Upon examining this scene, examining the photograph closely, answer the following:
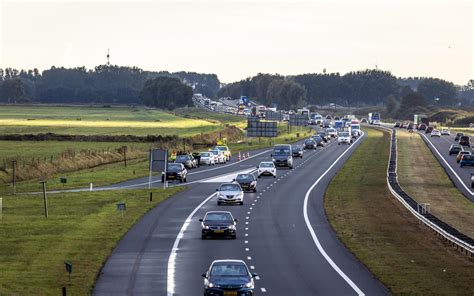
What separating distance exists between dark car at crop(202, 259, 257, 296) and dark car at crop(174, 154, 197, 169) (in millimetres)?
70804

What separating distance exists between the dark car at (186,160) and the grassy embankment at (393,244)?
2200cm

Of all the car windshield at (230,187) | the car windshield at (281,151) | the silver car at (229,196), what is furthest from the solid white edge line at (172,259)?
the car windshield at (281,151)

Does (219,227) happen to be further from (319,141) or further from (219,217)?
(319,141)

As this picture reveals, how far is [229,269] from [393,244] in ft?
56.8

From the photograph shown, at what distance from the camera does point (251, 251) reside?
148 ft

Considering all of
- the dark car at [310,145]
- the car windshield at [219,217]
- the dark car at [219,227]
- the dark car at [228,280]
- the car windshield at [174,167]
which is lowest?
the dark car at [310,145]

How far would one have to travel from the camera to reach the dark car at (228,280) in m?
31.5

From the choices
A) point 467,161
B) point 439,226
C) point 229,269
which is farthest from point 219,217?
point 467,161

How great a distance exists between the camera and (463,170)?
353 ft

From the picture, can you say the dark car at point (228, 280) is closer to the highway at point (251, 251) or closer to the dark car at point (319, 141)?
the highway at point (251, 251)

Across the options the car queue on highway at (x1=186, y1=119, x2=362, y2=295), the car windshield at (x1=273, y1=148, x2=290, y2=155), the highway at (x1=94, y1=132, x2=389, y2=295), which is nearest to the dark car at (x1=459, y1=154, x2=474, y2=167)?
the car windshield at (x1=273, y1=148, x2=290, y2=155)

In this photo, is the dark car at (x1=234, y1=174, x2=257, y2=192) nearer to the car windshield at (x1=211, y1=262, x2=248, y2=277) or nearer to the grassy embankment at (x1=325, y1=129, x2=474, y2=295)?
the grassy embankment at (x1=325, y1=129, x2=474, y2=295)

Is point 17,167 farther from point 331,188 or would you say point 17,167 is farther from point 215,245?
point 215,245

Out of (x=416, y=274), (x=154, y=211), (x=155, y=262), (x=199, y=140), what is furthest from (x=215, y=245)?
(x=199, y=140)
